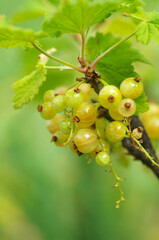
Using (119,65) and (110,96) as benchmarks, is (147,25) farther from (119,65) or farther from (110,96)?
(110,96)

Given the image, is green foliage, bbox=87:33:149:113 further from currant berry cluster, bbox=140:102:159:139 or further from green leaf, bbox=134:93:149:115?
currant berry cluster, bbox=140:102:159:139

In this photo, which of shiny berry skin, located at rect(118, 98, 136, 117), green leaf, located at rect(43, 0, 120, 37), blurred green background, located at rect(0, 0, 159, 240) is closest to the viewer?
green leaf, located at rect(43, 0, 120, 37)

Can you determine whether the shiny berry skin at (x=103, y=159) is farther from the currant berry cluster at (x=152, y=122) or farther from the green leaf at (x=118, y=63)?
the currant berry cluster at (x=152, y=122)

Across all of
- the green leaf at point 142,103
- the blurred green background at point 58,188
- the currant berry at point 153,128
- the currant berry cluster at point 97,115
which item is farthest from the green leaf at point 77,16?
the blurred green background at point 58,188

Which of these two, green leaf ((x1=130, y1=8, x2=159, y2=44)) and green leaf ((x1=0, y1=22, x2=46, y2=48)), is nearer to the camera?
green leaf ((x1=0, y1=22, x2=46, y2=48))

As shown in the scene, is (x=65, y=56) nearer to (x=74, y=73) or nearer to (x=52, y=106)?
(x=74, y=73)

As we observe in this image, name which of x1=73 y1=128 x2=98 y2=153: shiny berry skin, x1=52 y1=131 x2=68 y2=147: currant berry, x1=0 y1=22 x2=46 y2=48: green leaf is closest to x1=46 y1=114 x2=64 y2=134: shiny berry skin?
x1=52 y1=131 x2=68 y2=147: currant berry
